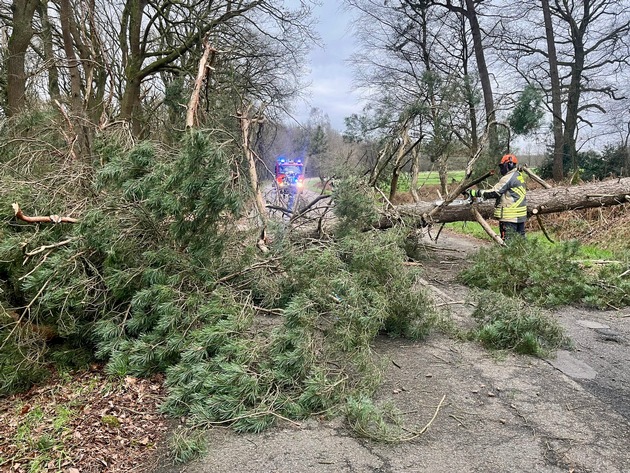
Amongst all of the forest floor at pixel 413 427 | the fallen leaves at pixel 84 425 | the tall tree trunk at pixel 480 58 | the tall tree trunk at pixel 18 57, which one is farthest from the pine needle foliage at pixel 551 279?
the tall tree trunk at pixel 480 58

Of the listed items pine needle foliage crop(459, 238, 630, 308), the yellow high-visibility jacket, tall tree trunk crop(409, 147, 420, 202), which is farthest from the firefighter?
tall tree trunk crop(409, 147, 420, 202)

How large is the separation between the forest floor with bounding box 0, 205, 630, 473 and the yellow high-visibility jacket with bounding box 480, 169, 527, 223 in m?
3.51

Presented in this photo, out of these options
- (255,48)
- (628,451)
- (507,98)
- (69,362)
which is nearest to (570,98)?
(507,98)

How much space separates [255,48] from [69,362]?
32.5 feet

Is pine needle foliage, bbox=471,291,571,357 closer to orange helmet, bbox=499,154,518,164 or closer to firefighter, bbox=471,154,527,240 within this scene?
firefighter, bbox=471,154,527,240

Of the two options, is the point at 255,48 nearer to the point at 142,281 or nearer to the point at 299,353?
the point at 142,281

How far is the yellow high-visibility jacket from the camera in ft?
22.7

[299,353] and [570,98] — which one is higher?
[570,98]

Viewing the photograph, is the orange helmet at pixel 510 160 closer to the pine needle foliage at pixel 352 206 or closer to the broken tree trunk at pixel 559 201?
the broken tree trunk at pixel 559 201

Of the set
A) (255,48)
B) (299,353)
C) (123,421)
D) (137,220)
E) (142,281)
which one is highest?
(255,48)

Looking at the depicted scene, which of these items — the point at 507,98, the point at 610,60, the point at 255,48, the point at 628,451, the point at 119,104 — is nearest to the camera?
the point at 628,451

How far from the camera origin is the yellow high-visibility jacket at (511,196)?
6.91 metres

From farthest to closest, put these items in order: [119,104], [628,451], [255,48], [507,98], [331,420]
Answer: [507,98] < [255,48] < [119,104] < [331,420] < [628,451]

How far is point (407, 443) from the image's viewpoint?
258 centimetres
